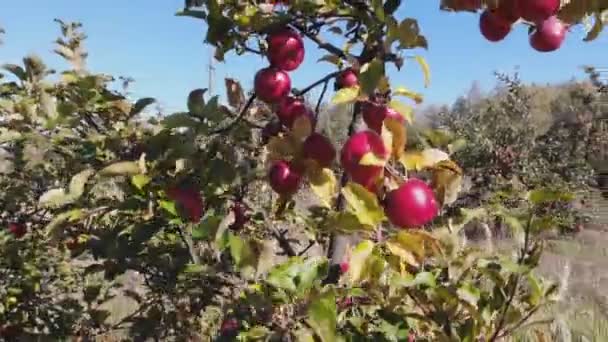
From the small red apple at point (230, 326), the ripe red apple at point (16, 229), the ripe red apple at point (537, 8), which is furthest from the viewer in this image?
the ripe red apple at point (16, 229)

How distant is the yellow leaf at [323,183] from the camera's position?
1.02 metres

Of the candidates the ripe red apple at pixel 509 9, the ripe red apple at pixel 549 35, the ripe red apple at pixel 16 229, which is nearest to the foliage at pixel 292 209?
the ripe red apple at pixel 509 9

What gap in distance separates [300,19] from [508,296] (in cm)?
56

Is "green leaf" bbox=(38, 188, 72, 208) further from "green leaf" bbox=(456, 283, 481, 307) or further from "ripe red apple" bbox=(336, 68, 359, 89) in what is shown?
"green leaf" bbox=(456, 283, 481, 307)

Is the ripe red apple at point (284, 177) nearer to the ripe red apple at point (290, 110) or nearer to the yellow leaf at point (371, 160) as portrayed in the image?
the ripe red apple at point (290, 110)

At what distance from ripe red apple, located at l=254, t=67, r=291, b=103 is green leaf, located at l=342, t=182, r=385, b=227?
0.94ft

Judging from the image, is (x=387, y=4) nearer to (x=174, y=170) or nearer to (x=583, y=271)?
(x=174, y=170)

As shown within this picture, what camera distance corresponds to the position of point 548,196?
3.23 ft

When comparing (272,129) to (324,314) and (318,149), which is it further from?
(324,314)

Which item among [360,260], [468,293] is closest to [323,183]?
[360,260]

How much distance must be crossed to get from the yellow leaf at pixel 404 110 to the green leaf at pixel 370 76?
6cm

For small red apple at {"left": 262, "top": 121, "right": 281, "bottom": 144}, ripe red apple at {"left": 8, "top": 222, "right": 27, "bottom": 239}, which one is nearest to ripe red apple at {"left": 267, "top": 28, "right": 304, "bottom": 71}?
small red apple at {"left": 262, "top": 121, "right": 281, "bottom": 144}

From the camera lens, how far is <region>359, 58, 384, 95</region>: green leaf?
0.89 metres

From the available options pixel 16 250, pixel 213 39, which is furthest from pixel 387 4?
pixel 16 250
